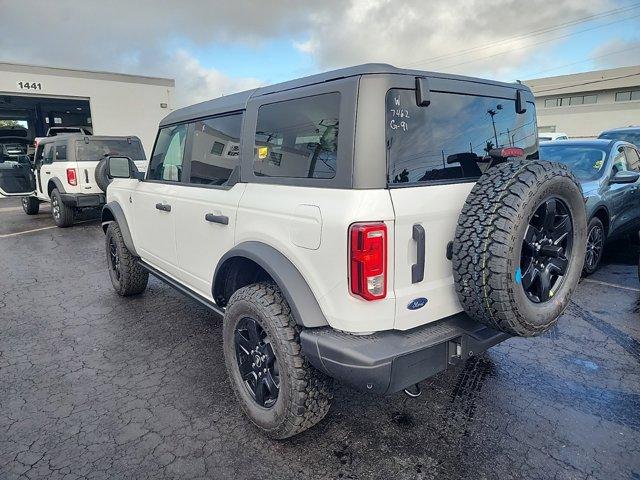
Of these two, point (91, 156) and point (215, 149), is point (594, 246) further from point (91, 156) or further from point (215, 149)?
point (91, 156)

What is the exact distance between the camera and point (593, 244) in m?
5.29

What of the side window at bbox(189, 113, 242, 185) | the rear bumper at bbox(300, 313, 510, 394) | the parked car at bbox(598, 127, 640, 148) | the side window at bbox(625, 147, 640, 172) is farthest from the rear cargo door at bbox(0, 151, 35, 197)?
the parked car at bbox(598, 127, 640, 148)

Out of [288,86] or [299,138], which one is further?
[288,86]

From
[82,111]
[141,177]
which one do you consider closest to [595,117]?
[82,111]

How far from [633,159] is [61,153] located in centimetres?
1098

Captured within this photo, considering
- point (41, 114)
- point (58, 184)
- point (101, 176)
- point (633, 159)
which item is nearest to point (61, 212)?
point (58, 184)

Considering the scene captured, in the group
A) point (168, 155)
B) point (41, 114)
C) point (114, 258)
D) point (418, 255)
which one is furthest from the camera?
point (41, 114)

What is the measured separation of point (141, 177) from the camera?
4082 mm

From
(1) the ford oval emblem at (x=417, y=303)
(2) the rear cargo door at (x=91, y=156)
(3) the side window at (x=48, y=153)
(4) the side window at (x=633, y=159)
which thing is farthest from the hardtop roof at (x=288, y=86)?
(3) the side window at (x=48, y=153)

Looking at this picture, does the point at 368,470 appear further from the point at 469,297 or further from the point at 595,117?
the point at 595,117

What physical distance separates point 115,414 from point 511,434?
2482 mm

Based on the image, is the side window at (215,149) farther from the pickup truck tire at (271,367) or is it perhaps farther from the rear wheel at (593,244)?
the rear wheel at (593,244)

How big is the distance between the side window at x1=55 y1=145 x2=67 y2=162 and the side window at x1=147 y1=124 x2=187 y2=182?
21.7 ft

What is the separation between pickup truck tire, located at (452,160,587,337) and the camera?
195 centimetres
